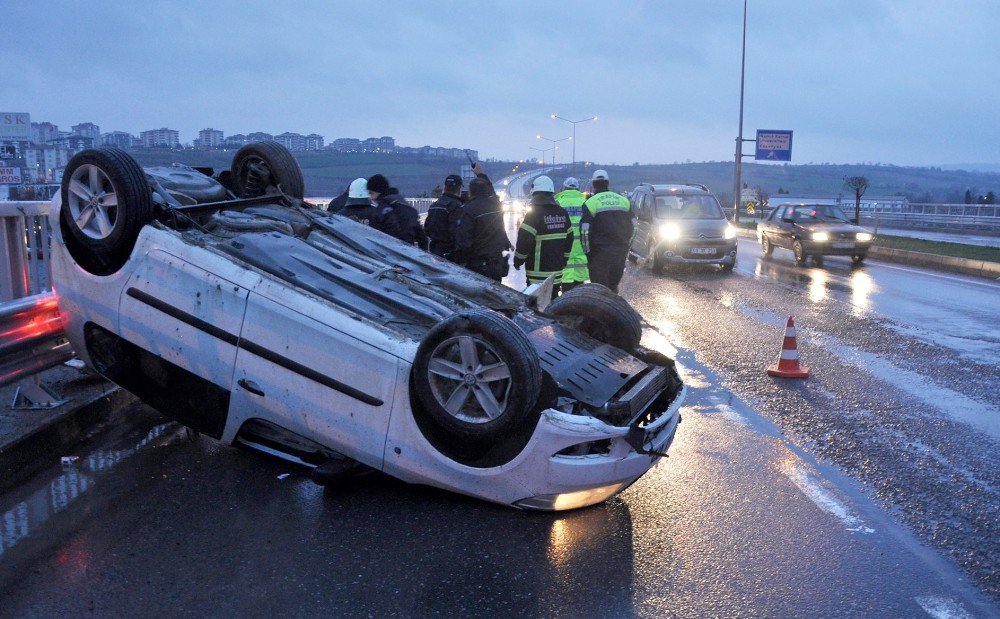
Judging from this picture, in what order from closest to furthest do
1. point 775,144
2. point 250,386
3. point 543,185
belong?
point 250,386
point 543,185
point 775,144

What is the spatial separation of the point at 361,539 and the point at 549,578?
3.26 feet

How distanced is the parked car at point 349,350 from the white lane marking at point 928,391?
10.0ft

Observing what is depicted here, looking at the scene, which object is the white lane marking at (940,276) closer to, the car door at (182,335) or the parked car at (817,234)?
the parked car at (817,234)

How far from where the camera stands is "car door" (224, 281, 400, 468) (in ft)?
14.0

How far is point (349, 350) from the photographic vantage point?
14.0ft

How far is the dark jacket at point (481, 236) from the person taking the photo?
334 inches

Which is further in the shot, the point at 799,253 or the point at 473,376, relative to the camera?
the point at 799,253

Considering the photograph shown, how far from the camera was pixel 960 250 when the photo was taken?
22.6m

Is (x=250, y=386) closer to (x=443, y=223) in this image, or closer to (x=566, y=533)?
(x=566, y=533)

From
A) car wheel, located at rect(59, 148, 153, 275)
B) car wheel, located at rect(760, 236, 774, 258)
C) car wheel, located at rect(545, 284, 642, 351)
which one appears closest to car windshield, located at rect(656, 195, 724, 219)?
car wheel, located at rect(760, 236, 774, 258)

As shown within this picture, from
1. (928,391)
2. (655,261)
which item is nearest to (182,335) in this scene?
(928,391)

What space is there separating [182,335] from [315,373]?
927 millimetres

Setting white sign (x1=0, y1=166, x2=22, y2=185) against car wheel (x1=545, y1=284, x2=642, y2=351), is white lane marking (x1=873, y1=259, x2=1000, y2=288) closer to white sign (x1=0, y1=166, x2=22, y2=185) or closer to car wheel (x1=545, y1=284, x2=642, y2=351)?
car wheel (x1=545, y1=284, x2=642, y2=351)

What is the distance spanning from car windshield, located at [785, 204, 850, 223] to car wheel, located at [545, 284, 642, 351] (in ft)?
56.0
